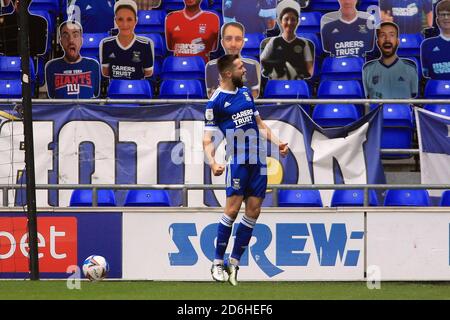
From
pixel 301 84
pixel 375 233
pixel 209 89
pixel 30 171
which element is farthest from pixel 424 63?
pixel 30 171

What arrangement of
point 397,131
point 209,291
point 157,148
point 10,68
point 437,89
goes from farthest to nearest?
point 10,68, point 437,89, point 397,131, point 157,148, point 209,291

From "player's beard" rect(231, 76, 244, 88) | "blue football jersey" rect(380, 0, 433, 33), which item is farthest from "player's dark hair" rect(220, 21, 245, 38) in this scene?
"player's beard" rect(231, 76, 244, 88)

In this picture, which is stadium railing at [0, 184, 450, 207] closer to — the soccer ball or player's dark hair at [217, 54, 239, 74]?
the soccer ball

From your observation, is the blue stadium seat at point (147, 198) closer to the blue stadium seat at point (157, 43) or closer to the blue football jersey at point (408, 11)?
the blue stadium seat at point (157, 43)

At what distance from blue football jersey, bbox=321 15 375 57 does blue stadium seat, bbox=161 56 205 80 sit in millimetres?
1955

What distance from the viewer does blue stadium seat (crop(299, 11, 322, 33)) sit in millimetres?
16953

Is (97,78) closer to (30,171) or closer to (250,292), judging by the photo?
(30,171)

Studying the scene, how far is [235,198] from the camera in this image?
10.8 metres

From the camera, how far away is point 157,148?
1268 centimetres

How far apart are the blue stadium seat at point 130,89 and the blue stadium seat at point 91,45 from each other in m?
1.32

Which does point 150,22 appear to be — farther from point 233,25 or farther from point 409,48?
point 409,48

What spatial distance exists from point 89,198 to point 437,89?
5.14 m

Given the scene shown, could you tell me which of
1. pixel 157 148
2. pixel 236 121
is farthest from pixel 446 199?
pixel 157 148

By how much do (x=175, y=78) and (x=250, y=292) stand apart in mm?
6177
